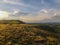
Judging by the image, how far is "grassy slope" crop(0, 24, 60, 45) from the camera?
132 inches

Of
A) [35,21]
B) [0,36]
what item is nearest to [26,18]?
[35,21]

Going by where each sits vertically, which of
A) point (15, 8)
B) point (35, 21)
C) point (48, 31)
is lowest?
point (48, 31)

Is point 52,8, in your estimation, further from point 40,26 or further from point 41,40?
point 41,40

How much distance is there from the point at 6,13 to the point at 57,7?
1291 mm

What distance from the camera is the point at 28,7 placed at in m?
3.54

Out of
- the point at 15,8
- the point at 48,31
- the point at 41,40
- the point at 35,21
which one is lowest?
the point at 41,40

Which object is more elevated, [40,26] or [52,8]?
[52,8]

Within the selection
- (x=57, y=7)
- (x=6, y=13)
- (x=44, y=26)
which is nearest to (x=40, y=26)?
(x=44, y=26)

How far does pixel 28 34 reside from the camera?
11.2ft

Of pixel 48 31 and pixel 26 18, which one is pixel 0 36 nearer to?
pixel 26 18

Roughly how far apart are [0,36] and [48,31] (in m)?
1.18

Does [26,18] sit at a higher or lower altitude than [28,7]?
lower

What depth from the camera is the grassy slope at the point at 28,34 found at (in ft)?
11.0

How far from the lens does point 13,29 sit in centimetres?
343
